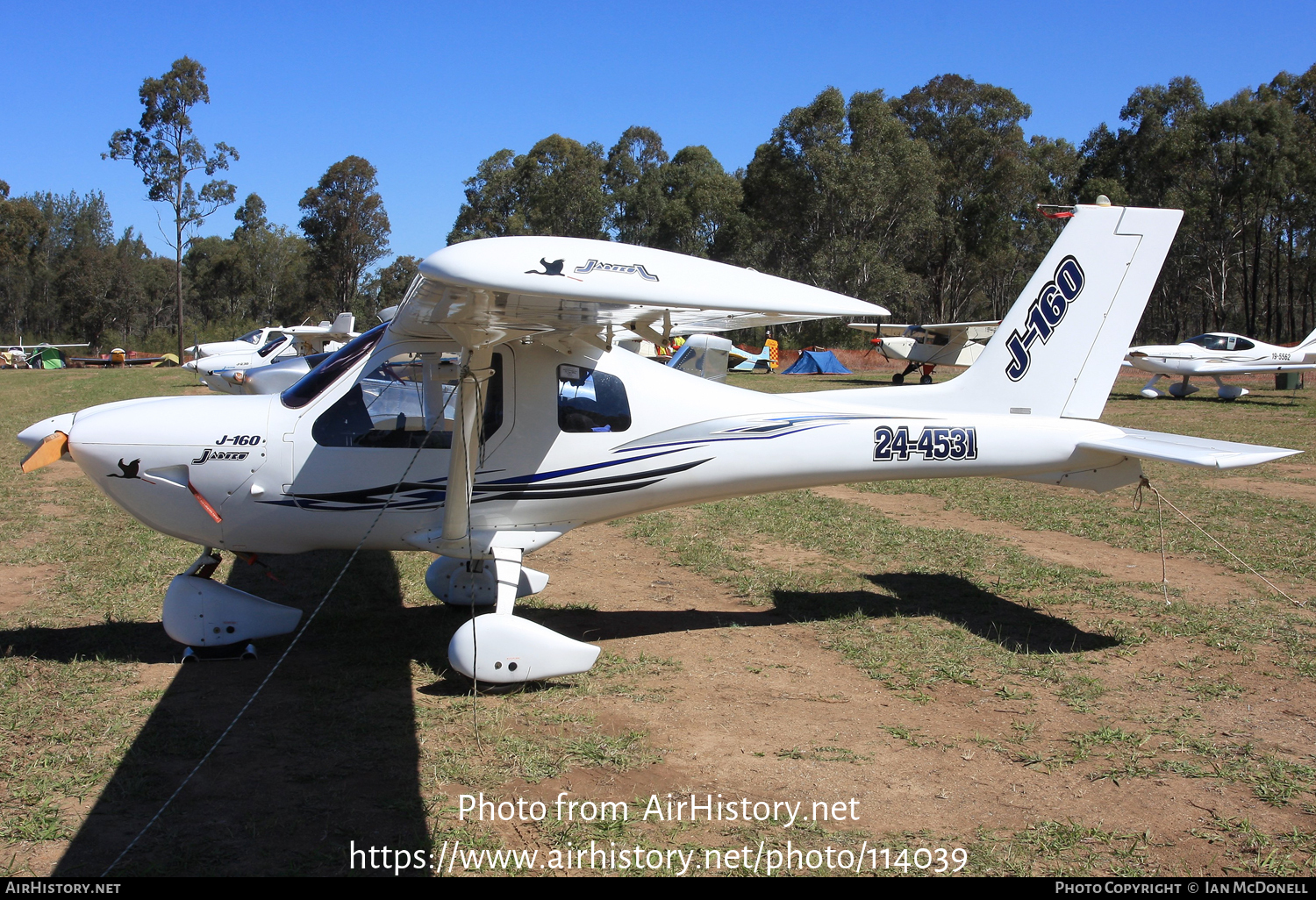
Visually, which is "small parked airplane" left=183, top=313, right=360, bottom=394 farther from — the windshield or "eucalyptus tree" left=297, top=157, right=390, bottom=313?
"eucalyptus tree" left=297, top=157, right=390, bottom=313

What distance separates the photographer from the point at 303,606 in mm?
6676

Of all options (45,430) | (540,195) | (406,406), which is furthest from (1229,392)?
(540,195)

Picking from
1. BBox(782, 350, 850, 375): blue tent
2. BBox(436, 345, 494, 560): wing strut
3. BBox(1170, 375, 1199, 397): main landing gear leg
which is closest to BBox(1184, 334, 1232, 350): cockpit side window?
BBox(1170, 375, 1199, 397): main landing gear leg

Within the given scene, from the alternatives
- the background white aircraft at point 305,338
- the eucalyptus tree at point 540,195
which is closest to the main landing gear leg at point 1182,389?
the background white aircraft at point 305,338

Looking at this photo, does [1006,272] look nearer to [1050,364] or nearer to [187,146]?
[187,146]

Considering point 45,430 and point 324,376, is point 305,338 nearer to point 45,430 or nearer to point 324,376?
point 45,430

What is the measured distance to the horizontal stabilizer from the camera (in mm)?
5125

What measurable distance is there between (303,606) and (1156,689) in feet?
19.6

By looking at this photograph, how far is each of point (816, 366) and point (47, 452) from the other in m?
38.9

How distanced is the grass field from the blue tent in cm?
3346

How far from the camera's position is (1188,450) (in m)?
5.38

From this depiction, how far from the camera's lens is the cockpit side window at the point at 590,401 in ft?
18.1

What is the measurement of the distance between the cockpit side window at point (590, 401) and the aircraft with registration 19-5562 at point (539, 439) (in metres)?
0.01
